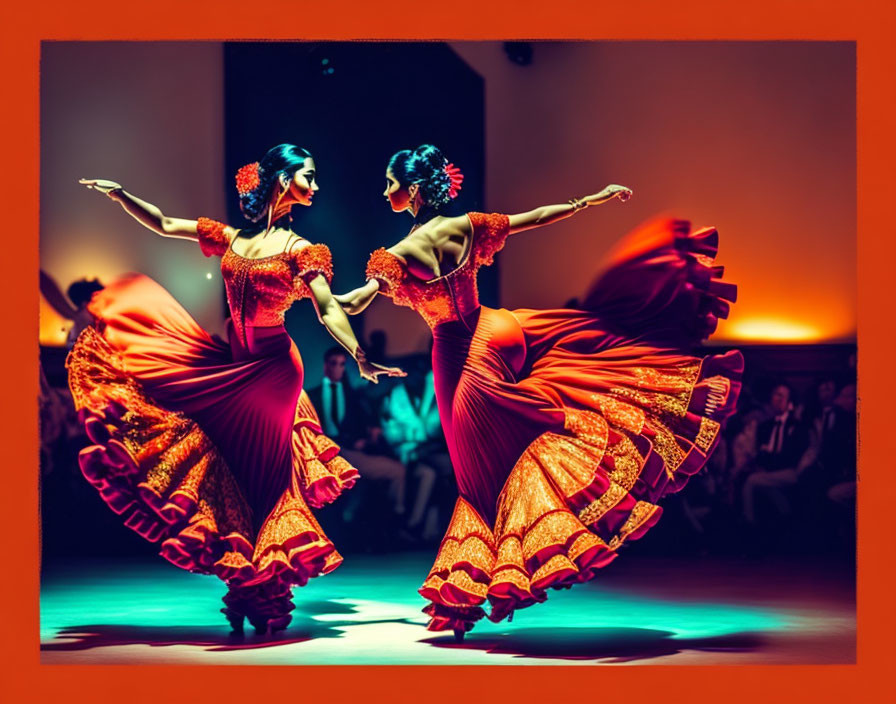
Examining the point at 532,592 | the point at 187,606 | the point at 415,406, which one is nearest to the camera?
the point at 532,592

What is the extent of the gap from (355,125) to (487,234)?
1732mm

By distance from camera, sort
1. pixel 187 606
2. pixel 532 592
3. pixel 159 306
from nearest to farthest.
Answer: pixel 532 592 < pixel 159 306 < pixel 187 606

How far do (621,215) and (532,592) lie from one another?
252 centimetres

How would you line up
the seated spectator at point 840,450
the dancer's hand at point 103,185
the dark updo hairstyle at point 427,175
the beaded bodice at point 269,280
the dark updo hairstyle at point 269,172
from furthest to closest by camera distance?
the seated spectator at point 840,450, the dancer's hand at point 103,185, the dark updo hairstyle at point 269,172, the dark updo hairstyle at point 427,175, the beaded bodice at point 269,280

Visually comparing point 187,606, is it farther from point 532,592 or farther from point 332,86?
point 332,86

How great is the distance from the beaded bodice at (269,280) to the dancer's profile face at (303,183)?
0.31m

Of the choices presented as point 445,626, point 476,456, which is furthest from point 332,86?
point 445,626

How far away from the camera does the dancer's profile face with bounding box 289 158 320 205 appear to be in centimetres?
826

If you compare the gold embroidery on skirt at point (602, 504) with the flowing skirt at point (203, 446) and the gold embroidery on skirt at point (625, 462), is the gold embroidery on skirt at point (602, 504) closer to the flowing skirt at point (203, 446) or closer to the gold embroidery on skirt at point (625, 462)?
the gold embroidery on skirt at point (625, 462)

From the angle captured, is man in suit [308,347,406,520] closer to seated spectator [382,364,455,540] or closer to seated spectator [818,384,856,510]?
seated spectator [382,364,455,540]

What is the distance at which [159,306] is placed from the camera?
8.42m

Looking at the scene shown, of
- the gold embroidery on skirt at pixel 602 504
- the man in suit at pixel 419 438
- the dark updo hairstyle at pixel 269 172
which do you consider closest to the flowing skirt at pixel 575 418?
the gold embroidery on skirt at pixel 602 504

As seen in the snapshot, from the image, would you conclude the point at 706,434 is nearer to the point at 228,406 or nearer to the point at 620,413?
the point at 620,413

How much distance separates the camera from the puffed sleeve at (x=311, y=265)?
8.03 m
